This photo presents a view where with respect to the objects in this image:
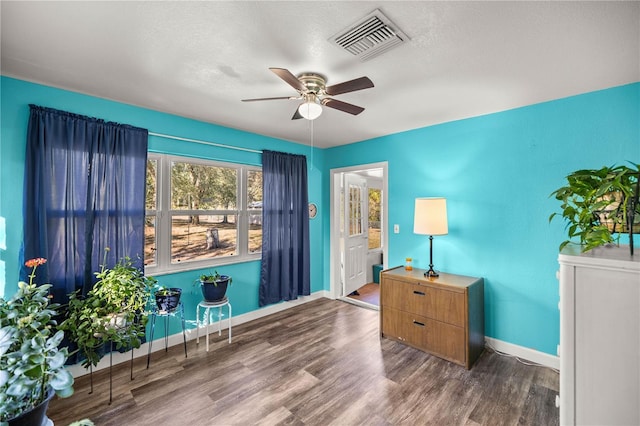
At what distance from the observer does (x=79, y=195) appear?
7.75ft

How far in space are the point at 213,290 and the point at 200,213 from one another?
2.97ft

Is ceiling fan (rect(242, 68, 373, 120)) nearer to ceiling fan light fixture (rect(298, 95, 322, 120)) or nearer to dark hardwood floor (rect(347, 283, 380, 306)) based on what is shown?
ceiling fan light fixture (rect(298, 95, 322, 120))

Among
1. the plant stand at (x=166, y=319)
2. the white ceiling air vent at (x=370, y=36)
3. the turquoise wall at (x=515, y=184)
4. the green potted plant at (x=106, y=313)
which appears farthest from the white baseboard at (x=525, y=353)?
the green potted plant at (x=106, y=313)

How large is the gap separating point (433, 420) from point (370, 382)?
1.80ft

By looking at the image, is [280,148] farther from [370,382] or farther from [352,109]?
[370,382]

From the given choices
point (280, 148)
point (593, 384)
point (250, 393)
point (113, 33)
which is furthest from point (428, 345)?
point (113, 33)

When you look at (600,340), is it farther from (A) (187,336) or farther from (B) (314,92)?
(A) (187,336)

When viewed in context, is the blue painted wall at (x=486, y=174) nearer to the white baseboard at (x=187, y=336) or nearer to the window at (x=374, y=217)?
the white baseboard at (x=187, y=336)

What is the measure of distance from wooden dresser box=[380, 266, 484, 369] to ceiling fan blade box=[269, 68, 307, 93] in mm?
2132

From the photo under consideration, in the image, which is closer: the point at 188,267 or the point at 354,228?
the point at 188,267

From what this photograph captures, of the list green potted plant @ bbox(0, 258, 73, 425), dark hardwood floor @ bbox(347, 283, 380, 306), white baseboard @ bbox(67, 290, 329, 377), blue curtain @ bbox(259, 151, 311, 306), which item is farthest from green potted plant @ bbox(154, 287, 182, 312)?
dark hardwood floor @ bbox(347, 283, 380, 306)

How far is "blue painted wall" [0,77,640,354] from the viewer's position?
219 cm

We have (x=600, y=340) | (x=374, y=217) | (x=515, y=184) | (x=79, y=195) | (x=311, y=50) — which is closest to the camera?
(x=600, y=340)

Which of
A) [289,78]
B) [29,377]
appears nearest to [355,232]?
[289,78]
